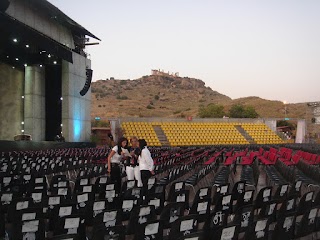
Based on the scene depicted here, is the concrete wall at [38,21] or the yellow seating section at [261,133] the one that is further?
the yellow seating section at [261,133]

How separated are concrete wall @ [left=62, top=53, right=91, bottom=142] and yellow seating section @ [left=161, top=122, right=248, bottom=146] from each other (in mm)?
12678

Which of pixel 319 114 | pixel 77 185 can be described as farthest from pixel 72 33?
pixel 319 114

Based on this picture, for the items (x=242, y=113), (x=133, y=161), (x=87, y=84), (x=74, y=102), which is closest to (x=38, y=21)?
(x=87, y=84)

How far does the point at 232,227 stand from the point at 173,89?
136848 mm

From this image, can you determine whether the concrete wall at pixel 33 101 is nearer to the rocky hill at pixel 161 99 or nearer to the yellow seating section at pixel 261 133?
the yellow seating section at pixel 261 133

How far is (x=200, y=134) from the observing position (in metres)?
48.3

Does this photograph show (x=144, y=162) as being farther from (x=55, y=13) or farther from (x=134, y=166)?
(x=55, y=13)

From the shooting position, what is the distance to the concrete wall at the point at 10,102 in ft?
119

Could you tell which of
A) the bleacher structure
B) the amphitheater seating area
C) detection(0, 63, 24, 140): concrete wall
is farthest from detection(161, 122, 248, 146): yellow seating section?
→ the amphitheater seating area

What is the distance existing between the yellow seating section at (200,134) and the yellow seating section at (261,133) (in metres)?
1.60

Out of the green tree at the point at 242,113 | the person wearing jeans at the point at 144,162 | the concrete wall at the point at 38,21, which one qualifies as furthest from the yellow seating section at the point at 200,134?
the person wearing jeans at the point at 144,162

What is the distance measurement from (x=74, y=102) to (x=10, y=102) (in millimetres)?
6959

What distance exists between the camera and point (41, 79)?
3488 centimetres

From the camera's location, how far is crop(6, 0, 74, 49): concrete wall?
26281 mm
